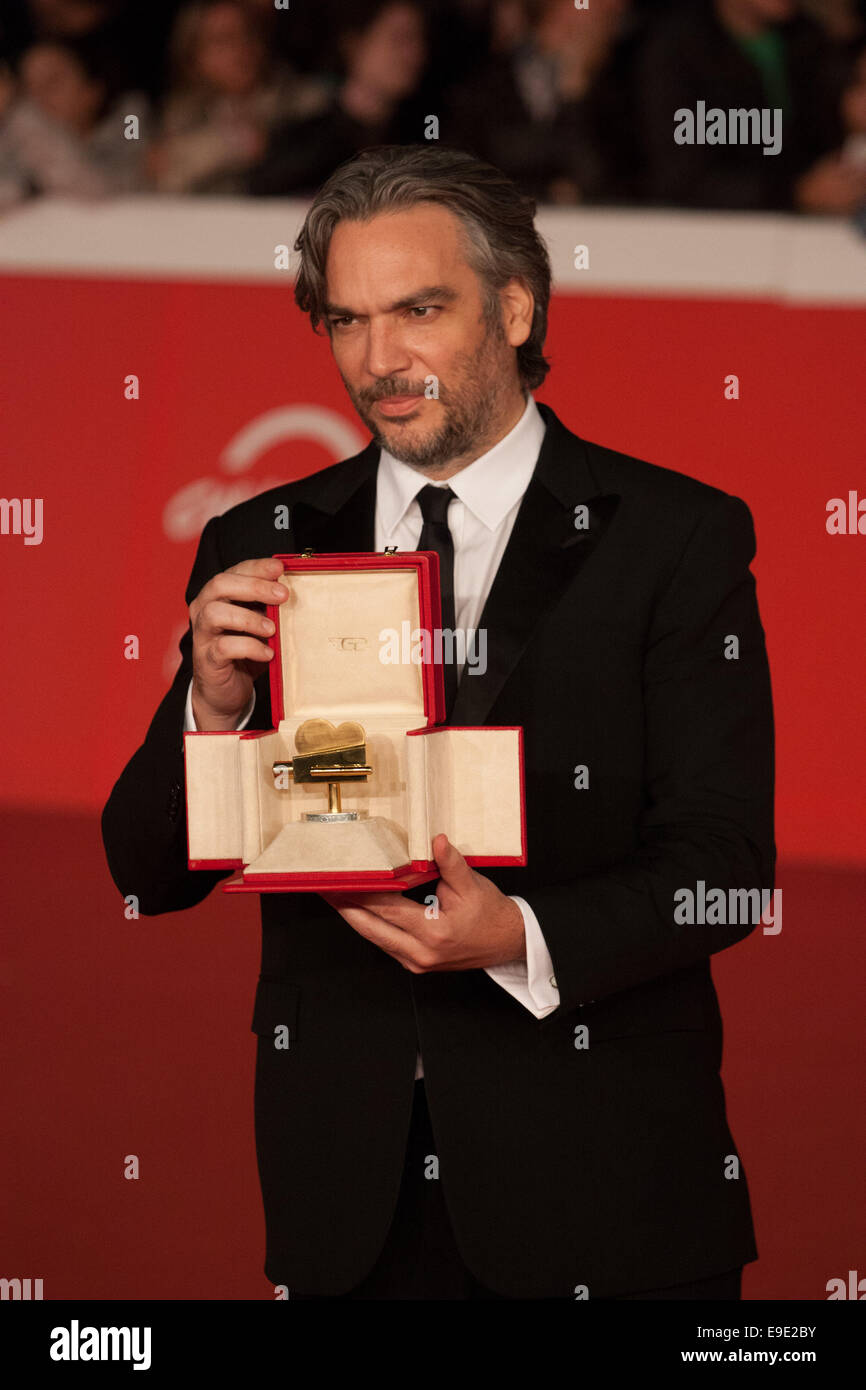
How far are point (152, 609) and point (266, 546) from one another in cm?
141

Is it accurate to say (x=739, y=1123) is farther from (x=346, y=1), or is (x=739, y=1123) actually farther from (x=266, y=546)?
(x=346, y=1)

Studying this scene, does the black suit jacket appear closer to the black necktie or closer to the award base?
the black necktie

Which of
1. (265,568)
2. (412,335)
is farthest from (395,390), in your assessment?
(265,568)

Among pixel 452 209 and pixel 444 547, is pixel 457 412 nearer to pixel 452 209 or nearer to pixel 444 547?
pixel 444 547

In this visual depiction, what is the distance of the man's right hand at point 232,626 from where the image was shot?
5.90ft

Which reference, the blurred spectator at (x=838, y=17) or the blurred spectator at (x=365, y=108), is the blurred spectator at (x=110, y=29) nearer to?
the blurred spectator at (x=365, y=108)

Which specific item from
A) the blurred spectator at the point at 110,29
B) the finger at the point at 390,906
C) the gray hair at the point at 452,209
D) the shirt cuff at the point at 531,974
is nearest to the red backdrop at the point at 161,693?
the blurred spectator at the point at 110,29

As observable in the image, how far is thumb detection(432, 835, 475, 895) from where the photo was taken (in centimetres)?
169

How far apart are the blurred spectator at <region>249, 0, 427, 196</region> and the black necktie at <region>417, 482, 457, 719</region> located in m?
1.97

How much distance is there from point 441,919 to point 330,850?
14 centimetres

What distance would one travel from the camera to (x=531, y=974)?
1.80 meters

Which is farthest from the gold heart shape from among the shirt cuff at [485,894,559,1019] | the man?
the shirt cuff at [485,894,559,1019]

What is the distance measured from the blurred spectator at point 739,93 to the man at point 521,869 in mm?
1827

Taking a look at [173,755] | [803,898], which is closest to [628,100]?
[803,898]
